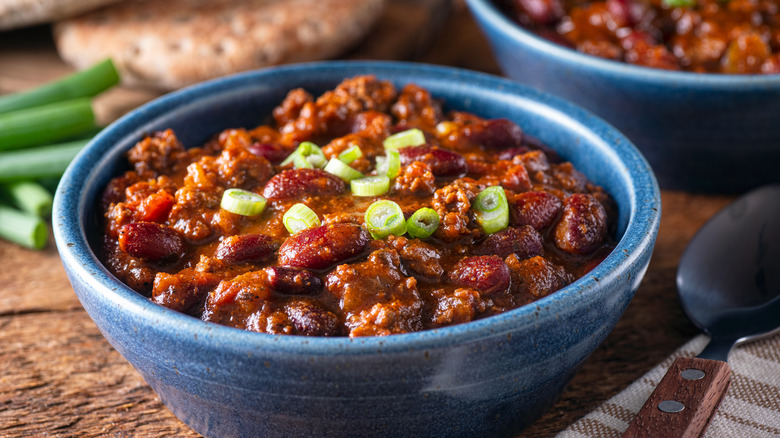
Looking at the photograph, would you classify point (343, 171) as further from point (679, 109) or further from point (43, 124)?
point (43, 124)

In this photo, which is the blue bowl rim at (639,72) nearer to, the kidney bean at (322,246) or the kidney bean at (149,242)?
the kidney bean at (322,246)

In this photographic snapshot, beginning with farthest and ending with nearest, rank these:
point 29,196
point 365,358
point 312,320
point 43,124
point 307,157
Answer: point 43,124
point 29,196
point 307,157
point 312,320
point 365,358

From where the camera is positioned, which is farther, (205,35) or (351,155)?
(205,35)

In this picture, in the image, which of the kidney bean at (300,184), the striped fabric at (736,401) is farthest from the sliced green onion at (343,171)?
the striped fabric at (736,401)

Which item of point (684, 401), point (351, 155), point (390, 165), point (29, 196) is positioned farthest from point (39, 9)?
point (684, 401)

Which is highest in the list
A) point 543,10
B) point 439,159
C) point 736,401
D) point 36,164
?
point 439,159

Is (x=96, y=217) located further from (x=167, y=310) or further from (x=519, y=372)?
(x=519, y=372)
